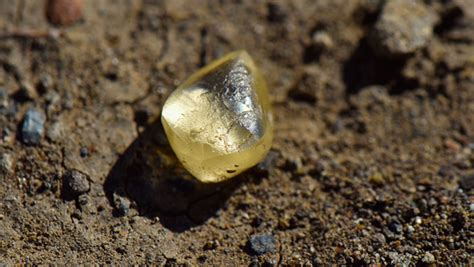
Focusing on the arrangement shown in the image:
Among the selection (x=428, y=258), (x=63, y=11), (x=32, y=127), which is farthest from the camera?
(x=63, y=11)

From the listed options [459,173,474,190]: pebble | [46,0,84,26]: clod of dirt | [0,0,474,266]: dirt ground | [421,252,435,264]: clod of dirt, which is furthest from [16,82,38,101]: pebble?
[459,173,474,190]: pebble

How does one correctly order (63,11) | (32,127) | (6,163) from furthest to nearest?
(63,11), (32,127), (6,163)

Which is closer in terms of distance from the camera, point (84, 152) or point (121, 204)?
point (121, 204)

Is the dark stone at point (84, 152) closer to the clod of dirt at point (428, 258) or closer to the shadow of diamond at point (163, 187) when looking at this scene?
the shadow of diamond at point (163, 187)

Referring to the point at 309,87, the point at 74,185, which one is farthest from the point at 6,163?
the point at 309,87

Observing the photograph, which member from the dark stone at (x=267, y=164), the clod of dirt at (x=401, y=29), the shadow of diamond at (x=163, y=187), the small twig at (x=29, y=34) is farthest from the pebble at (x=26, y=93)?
the clod of dirt at (x=401, y=29)

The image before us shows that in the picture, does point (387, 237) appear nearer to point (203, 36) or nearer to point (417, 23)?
point (417, 23)

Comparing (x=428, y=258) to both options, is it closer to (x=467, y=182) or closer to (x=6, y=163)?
(x=467, y=182)
